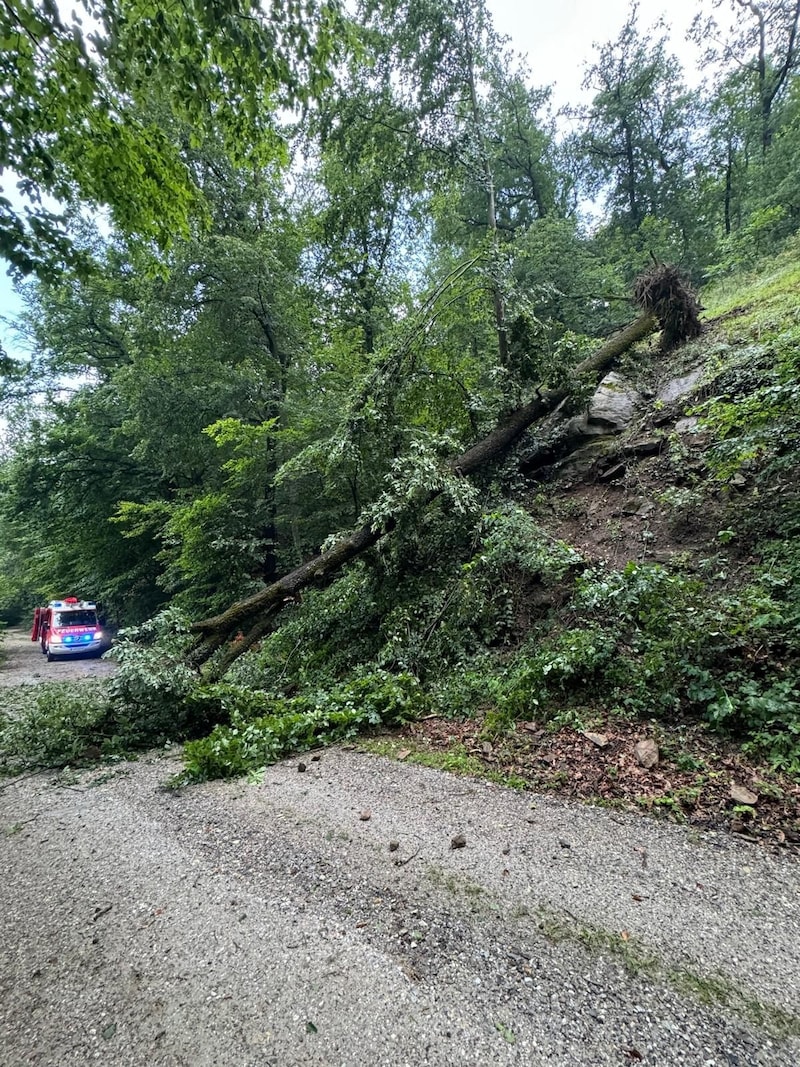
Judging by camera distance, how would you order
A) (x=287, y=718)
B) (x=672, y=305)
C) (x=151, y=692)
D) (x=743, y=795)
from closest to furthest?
1. (x=743, y=795)
2. (x=287, y=718)
3. (x=151, y=692)
4. (x=672, y=305)

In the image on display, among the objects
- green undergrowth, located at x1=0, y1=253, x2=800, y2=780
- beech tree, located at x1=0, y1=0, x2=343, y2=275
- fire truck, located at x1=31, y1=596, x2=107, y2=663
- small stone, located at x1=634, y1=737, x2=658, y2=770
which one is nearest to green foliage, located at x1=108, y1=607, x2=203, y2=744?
green undergrowth, located at x1=0, y1=253, x2=800, y2=780

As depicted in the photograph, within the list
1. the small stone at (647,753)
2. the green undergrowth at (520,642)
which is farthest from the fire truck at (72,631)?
the small stone at (647,753)

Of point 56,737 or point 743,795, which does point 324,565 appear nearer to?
point 56,737

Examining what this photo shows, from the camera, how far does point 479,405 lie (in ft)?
25.7

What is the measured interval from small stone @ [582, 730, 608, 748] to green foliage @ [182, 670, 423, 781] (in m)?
1.69

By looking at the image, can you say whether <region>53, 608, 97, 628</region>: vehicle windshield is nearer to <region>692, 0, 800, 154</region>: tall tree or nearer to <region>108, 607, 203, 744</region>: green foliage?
<region>108, 607, 203, 744</region>: green foliage

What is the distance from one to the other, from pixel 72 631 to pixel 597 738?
16188 mm

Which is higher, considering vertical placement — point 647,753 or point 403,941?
point 647,753

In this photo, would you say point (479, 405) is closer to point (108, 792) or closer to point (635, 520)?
point (635, 520)

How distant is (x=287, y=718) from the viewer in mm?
4391

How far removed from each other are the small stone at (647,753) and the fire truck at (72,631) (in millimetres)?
16364

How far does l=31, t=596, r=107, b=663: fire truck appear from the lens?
14047 millimetres

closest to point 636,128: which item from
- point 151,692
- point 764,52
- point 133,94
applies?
point 764,52

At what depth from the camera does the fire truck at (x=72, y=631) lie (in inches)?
553
